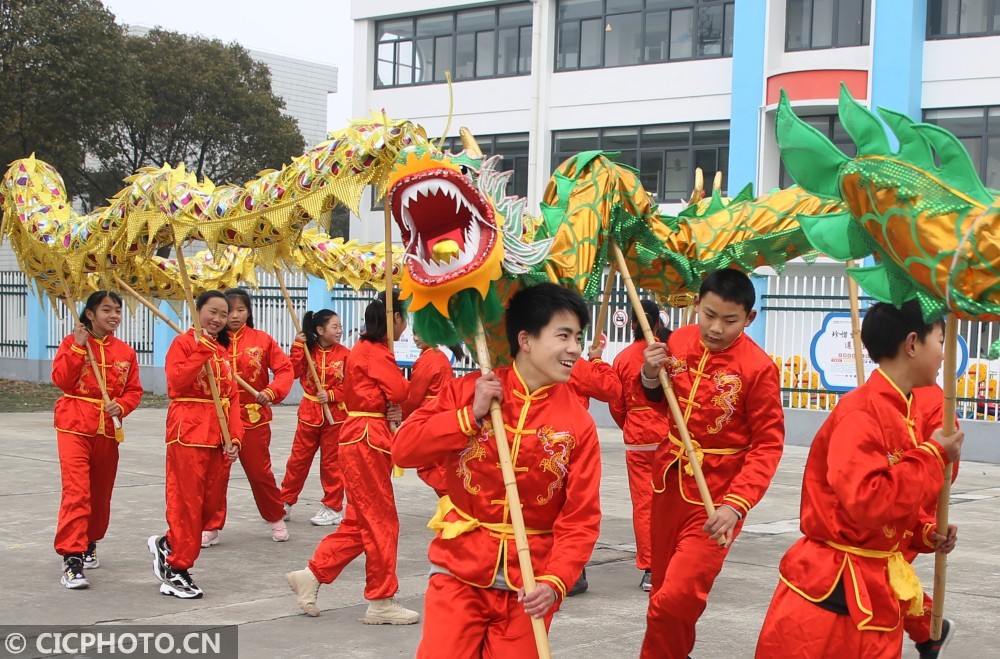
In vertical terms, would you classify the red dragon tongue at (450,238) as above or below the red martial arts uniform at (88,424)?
above

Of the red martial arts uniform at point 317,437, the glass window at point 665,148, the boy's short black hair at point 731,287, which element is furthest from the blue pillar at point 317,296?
the boy's short black hair at point 731,287

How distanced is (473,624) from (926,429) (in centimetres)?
148

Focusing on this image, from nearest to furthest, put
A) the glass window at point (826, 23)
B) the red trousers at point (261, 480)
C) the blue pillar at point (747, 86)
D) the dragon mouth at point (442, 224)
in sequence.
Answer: the dragon mouth at point (442, 224), the red trousers at point (261, 480), the glass window at point (826, 23), the blue pillar at point (747, 86)

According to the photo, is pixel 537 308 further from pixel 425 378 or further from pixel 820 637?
pixel 425 378

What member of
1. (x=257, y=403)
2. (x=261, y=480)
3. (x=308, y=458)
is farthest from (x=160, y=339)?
(x=261, y=480)

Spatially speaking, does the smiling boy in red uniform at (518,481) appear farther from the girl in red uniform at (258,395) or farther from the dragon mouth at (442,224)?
the girl in red uniform at (258,395)

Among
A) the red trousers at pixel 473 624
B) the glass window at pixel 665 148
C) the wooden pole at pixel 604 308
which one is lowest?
the red trousers at pixel 473 624

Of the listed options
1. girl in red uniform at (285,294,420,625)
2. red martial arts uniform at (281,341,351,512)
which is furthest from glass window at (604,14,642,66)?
girl in red uniform at (285,294,420,625)

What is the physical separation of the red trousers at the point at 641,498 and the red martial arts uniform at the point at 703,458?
1.60 meters

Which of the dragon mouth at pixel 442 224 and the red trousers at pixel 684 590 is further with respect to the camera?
the red trousers at pixel 684 590

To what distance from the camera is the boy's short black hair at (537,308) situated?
3561mm

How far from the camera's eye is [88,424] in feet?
21.5

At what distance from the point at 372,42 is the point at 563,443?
72.0 ft

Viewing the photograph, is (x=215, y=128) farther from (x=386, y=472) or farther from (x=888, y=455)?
(x=888, y=455)
